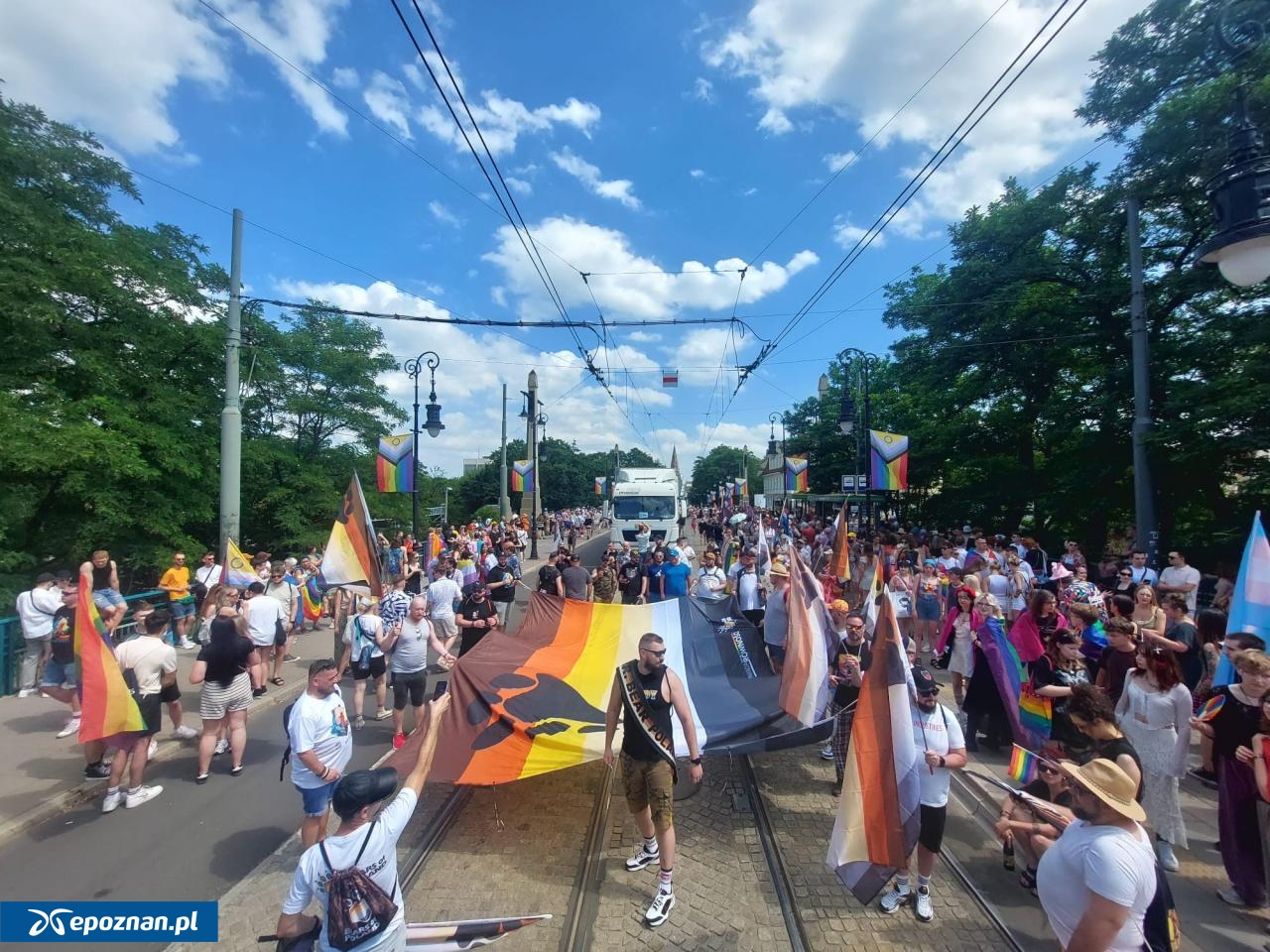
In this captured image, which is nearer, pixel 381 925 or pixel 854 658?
pixel 381 925

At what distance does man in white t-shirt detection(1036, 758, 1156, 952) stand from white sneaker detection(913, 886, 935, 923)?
161cm

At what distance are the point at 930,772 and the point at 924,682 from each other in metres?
0.56

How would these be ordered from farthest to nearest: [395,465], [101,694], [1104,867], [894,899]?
1. [395,465]
2. [101,694]
3. [894,899]
4. [1104,867]

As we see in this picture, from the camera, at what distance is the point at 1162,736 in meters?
4.29

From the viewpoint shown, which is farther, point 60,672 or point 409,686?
point 60,672

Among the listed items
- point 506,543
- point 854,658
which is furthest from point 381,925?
point 506,543

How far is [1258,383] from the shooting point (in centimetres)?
1177

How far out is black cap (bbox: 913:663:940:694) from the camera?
13.0ft

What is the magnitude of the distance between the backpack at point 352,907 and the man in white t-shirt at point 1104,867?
2854mm

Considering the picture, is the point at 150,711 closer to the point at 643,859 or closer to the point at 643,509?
the point at 643,859

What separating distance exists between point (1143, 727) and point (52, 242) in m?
19.3

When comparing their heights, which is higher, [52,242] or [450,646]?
[52,242]

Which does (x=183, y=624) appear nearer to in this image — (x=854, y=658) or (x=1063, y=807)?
(x=854, y=658)

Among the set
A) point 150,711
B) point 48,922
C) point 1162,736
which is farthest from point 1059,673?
point 150,711
